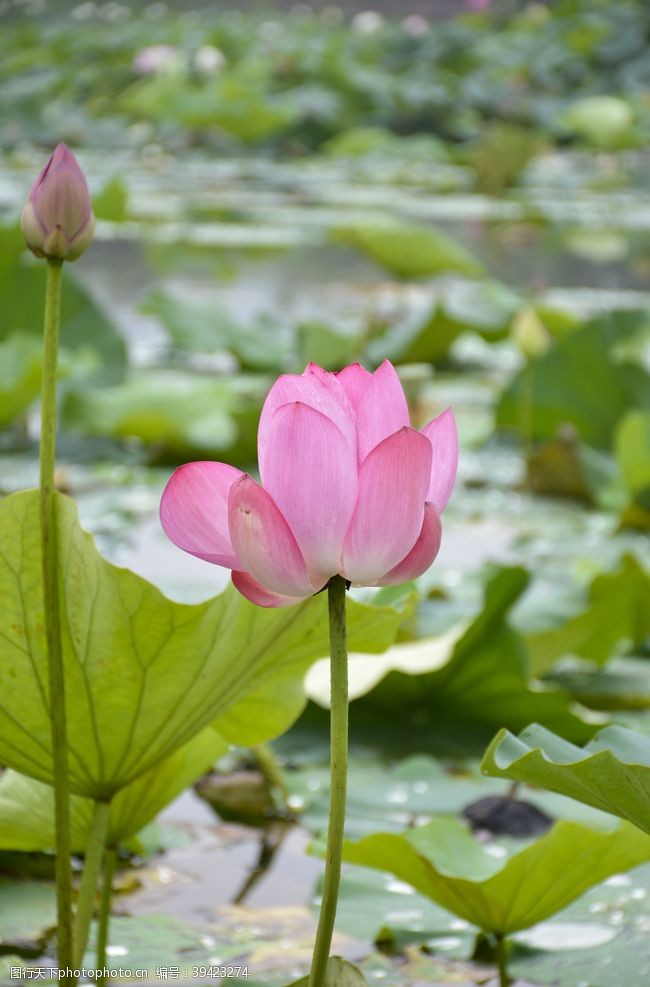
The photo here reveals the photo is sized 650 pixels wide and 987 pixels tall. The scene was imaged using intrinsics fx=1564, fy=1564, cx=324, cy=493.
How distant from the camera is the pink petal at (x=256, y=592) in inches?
23.5

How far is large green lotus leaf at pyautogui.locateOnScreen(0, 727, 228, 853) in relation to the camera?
80 centimetres

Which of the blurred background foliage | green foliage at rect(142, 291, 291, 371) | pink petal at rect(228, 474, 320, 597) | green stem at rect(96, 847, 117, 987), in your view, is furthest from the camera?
green foliage at rect(142, 291, 291, 371)

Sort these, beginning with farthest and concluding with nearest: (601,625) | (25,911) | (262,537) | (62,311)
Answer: (62,311) → (601,625) → (25,911) → (262,537)

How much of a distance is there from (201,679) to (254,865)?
344 mm

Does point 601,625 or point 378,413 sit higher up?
point 601,625

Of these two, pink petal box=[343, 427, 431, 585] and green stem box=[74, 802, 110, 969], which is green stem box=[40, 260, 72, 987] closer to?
green stem box=[74, 802, 110, 969]

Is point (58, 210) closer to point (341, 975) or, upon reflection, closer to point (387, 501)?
point (387, 501)

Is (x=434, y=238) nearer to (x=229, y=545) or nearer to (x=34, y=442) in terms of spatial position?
(x=34, y=442)

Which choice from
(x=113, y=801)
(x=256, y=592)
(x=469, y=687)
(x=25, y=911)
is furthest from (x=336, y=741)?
(x=469, y=687)

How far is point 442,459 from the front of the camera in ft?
2.05

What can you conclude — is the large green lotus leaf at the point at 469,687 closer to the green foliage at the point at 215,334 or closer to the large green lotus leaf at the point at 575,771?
the large green lotus leaf at the point at 575,771

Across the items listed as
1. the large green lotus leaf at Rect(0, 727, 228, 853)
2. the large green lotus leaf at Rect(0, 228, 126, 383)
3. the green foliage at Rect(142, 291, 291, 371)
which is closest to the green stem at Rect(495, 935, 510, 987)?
the large green lotus leaf at Rect(0, 727, 228, 853)

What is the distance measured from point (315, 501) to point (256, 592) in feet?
0.19

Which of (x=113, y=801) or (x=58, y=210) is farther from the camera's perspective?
(x=113, y=801)
